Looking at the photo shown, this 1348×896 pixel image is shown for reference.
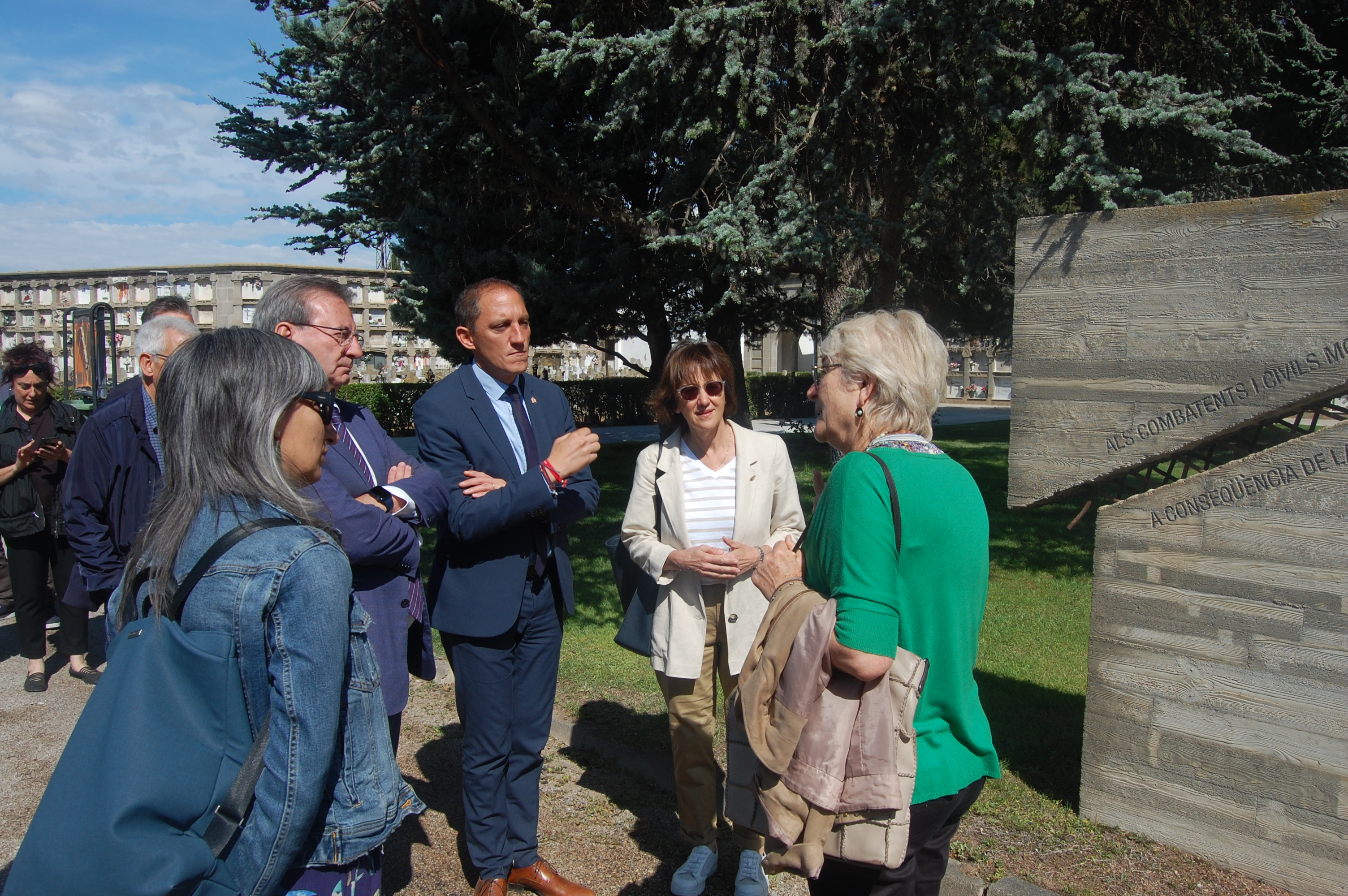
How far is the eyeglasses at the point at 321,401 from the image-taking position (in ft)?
5.87

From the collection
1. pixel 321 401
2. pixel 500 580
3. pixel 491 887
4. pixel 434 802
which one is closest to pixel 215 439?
pixel 321 401

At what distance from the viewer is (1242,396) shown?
314 cm

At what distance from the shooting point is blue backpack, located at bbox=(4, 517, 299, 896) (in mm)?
1422

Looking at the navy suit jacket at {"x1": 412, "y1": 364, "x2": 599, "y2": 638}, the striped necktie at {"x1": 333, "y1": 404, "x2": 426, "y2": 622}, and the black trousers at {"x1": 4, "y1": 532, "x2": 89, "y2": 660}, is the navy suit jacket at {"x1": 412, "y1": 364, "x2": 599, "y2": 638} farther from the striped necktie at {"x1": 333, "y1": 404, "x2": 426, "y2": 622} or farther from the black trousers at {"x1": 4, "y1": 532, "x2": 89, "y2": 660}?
the black trousers at {"x1": 4, "y1": 532, "x2": 89, "y2": 660}

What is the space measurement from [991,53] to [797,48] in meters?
1.46

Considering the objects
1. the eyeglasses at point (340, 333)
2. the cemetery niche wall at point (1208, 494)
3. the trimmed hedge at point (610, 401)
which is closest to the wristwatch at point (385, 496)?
the eyeglasses at point (340, 333)

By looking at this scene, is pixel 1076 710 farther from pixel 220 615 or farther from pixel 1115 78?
pixel 220 615

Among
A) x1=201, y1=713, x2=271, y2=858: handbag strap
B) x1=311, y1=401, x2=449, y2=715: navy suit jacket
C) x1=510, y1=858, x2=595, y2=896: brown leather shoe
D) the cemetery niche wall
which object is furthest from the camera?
x1=510, y1=858, x2=595, y2=896: brown leather shoe

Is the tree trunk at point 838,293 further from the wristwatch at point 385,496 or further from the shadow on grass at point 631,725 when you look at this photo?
the wristwatch at point 385,496

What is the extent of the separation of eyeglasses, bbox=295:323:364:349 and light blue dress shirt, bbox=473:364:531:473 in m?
0.50

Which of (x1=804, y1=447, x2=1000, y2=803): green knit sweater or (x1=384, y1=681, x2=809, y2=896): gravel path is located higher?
(x1=804, y1=447, x2=1000, y2=803): green knit sweater

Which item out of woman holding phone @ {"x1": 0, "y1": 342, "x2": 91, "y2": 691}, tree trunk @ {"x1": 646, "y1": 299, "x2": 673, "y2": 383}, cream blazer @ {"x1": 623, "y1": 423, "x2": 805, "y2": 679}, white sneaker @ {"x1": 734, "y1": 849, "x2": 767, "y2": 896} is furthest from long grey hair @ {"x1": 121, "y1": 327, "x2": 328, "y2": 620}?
tree trunk @ {"x1": 646, "y1": 299, "x2": 673, "y2": 383}

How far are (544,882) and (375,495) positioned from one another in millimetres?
1623

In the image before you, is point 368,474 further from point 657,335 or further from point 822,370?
point 657,335
